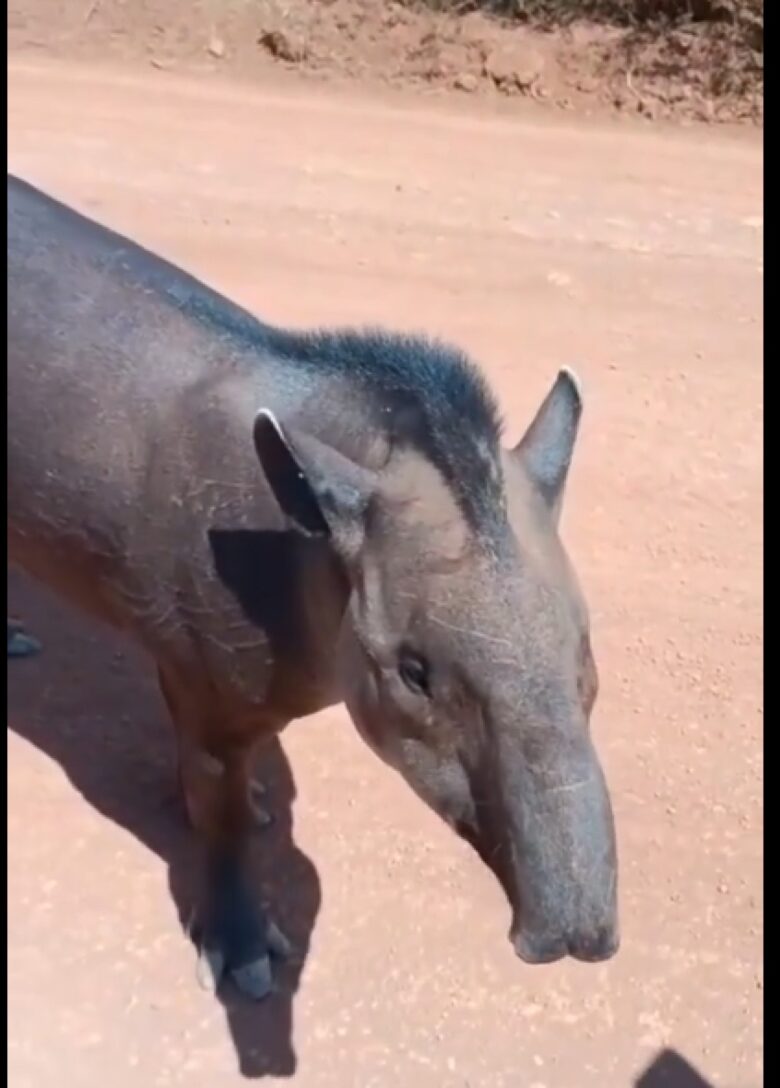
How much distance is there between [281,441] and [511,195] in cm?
701

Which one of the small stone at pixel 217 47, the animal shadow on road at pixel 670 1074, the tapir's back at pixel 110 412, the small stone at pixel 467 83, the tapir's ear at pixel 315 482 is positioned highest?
the tapir's ear at pixel 315 482

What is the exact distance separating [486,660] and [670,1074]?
2018mm

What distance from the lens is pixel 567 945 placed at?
3043mm

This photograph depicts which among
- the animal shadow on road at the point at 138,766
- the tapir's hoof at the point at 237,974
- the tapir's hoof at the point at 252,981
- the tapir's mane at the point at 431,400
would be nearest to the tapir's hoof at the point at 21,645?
the animal shadow on road at the point at 138,766

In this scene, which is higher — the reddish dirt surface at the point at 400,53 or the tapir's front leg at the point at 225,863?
the reddish dirt surface at the point at 400,53

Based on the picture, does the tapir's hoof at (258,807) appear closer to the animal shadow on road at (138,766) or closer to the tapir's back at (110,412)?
the animal shadow on road at (138,766)

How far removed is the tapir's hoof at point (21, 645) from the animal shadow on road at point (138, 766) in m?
0.03

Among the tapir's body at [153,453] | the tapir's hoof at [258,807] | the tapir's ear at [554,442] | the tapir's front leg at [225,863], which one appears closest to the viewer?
the tapir's ear at [554,442]

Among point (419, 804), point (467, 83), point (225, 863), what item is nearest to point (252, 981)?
point (225, 863)

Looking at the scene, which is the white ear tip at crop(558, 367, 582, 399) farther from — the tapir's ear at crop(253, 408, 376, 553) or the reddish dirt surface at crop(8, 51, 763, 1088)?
the reddish dirt surface at crop(8, 51, 763, 1088)

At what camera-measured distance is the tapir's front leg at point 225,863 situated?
4426 mm

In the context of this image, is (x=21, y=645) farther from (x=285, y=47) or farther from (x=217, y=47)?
(x=217, y=47)
